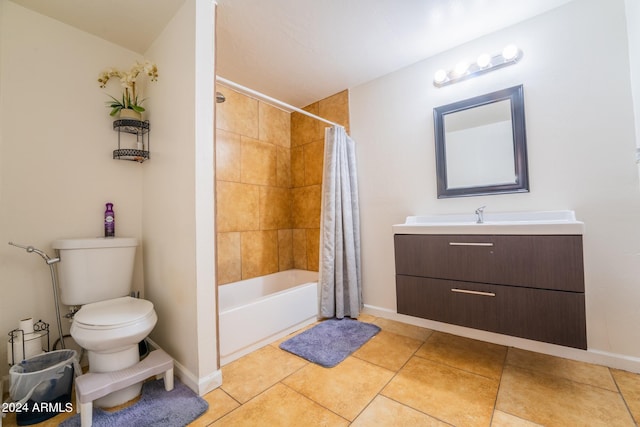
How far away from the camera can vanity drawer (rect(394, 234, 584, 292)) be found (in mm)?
1252

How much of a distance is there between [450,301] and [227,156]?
2.07 metres

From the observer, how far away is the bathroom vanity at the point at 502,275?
1251 mm

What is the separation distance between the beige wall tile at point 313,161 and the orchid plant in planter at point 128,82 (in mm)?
1484

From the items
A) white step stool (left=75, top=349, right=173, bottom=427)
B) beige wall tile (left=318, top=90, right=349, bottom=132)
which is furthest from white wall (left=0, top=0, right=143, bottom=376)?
beige wall tile (left=318, top=90, right=349, bottom=132)

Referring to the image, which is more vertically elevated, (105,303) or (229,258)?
(229,258)

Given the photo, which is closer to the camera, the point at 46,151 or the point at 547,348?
the point at 46,151

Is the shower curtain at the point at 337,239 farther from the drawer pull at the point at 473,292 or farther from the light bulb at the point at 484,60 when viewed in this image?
the light bulb at the point at 484,60

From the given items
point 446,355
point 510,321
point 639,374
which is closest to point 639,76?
point 510,321

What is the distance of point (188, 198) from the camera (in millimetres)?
1407

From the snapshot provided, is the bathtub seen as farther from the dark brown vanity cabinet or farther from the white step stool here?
the dark brown vanity cabinet

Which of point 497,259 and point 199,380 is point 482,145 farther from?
point 199,380

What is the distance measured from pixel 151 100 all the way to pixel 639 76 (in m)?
2.82

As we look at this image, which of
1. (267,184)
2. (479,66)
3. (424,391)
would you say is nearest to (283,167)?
(267,184)

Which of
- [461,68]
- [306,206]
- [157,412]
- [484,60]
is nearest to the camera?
[157,412]
